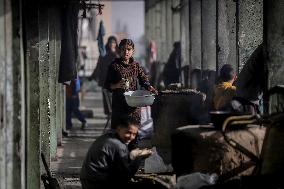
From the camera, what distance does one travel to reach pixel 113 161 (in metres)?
6.26

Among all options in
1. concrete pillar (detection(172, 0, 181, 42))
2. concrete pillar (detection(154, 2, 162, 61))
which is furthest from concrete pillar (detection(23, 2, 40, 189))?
concrete pillar (detection(154, 2, 162, 61))

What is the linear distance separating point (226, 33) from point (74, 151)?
16.1 ft

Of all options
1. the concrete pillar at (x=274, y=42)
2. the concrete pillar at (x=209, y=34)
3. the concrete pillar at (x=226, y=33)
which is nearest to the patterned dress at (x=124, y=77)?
the concrete pillar at (x=274, y=42)

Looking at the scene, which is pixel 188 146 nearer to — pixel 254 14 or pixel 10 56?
pixel 10 56

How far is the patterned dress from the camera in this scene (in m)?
10.0

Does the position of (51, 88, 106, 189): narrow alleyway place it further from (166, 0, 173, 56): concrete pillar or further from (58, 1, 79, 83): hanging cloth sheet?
(166, 0, 173, 56): concrete pillar

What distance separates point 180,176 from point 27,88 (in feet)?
7.12

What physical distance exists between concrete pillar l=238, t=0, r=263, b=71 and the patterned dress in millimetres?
2428

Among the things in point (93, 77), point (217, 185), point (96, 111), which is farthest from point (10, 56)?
point (96, 111)

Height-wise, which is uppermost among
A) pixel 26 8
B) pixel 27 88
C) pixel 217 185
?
pixel 26 8

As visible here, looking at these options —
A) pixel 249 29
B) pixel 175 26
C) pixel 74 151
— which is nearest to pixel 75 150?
pixel 74 151

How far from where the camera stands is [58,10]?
36.9 feet

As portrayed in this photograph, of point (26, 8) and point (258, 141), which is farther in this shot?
point (26, 8)

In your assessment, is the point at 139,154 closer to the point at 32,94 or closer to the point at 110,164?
the point at 110,164
